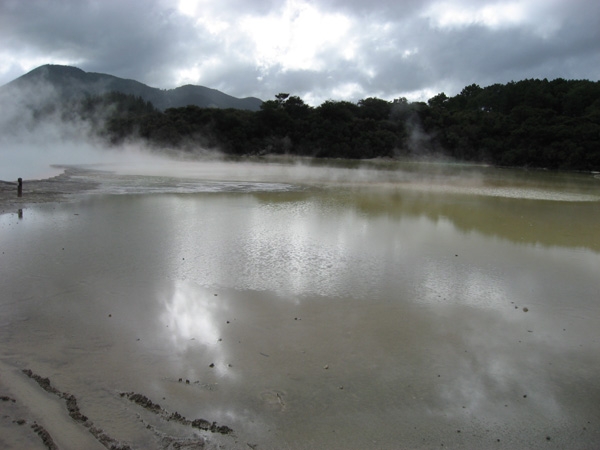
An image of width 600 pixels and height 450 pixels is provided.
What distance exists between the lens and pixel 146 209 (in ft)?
34.7

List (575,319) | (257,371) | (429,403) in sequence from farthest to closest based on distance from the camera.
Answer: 1. (575,319)
2. (257,371)
3. (429,403)

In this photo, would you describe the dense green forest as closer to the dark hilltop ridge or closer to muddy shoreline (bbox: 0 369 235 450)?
the dark hilltop ridge

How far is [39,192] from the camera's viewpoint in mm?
12438

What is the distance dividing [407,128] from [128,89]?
377ft

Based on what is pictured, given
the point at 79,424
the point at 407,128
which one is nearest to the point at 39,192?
the point at 79,424

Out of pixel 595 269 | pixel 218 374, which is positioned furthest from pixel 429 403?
pixel 595 269

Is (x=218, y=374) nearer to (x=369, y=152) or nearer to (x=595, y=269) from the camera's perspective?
(x=595, y=269)

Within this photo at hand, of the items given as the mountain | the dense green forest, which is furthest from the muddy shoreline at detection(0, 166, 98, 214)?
the mountain

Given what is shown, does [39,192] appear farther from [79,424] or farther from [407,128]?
[407,128]

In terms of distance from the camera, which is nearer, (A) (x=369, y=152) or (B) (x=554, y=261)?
(B) (x=554, y=261)

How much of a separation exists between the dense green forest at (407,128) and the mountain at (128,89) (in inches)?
2029

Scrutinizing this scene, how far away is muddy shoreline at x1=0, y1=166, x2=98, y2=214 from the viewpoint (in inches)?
409

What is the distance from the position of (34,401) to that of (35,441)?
45cm

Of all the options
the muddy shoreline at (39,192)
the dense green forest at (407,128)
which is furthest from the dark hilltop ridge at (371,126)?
the muddy shoreline at (39,192)
